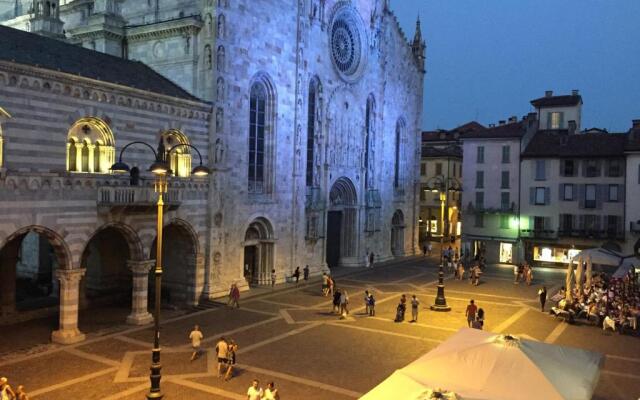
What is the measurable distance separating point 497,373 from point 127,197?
1783 centimetres

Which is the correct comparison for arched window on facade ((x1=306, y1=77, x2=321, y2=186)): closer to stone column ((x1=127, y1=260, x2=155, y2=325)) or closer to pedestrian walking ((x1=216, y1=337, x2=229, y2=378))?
stone column ((x1=127, y1=260, x2=155, y2=325))

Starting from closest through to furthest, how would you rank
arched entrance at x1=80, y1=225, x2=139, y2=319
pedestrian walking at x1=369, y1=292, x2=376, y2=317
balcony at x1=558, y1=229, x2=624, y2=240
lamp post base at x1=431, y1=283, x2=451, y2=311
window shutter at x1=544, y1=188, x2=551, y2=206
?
1. pedestrian walking at x1=369, y1=292, x2=376, y2=317
2. lamp post base at x1=431, y1=283, x2=451, y2=311
3. arched entrance at x1=80, y1=225, x2=139, y2=319
4. balcony at x1=558, y1=229, x2=624, y2=240
5. window shutter at x1=544, y1=188, x2=551, y2=206

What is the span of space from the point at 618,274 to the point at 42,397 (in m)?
28.0

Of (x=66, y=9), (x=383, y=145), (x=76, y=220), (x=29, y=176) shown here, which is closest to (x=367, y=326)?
(x=76, y=220)

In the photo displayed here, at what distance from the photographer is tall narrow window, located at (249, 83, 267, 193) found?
118 ft

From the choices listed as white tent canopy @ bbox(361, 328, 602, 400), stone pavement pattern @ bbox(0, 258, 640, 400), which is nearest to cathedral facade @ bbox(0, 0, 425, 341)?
stone pavement pattern @ bbox(0, 258, 640, 400)

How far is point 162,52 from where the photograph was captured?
34281mm

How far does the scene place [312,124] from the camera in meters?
42.1

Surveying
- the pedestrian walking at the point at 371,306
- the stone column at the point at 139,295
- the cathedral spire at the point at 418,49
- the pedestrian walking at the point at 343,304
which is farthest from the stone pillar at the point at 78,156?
the cathedral spire at the point at 418,49

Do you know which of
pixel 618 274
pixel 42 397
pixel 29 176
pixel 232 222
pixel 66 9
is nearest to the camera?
pixel 42 397

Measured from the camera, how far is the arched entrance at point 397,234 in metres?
55.3

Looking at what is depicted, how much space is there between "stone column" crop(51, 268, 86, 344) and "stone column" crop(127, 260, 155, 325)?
3.20m

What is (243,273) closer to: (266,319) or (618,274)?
(266,319)

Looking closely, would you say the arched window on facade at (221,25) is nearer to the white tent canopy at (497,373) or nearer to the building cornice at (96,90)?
the building cornice at (96,90)
